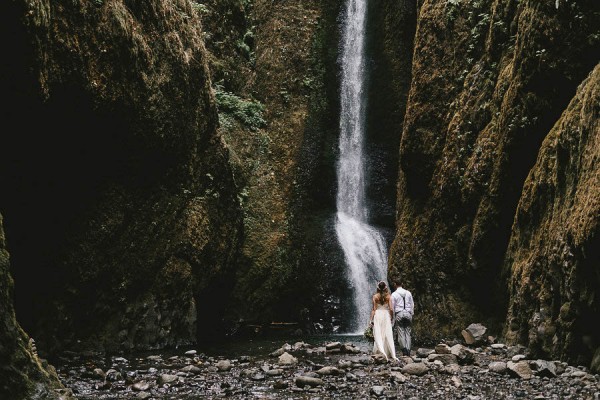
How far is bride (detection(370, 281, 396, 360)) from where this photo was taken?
12.2 meters

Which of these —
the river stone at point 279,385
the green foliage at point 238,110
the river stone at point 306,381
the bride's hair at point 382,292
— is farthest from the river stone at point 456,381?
the green foliage at point 238,110

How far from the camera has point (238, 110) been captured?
86.1ft

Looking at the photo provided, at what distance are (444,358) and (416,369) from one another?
1.71m

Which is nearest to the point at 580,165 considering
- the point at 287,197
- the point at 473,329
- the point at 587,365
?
the point at 587,365

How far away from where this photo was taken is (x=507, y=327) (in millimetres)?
12445

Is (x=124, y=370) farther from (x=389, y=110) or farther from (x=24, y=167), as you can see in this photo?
(x=389, y=110)

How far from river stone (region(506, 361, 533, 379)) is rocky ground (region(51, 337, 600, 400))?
1cm

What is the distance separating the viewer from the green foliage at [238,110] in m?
25.5

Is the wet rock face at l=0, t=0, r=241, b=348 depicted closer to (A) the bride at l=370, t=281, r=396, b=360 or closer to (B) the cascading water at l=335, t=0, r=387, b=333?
(A) the bride at l=370, t=281, r=396, b=360

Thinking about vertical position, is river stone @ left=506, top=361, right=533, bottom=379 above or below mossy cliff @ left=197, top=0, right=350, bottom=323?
below

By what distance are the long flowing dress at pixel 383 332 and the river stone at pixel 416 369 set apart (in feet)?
7.16

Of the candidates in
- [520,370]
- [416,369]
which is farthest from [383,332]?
[520,370]

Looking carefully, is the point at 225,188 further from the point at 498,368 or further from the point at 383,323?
the point at 498,368

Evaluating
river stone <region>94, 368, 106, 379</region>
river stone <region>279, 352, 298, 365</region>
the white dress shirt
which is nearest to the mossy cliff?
the white dress shirt
